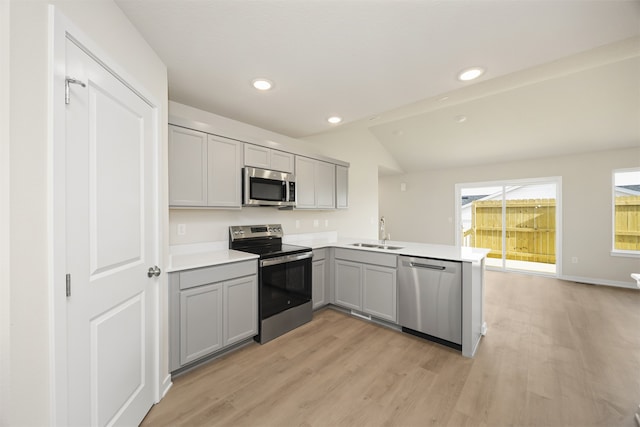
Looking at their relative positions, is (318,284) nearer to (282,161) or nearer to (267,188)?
(267,188)

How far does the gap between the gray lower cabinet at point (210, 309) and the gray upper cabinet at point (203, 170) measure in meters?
0.69

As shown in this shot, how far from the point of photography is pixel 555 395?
1802 millimetres

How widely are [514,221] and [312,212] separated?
4615 millimetres

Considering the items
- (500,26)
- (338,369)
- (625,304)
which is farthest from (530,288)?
(500,26)

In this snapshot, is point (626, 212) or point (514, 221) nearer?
point (626, 212)

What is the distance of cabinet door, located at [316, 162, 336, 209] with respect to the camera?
12.0ft

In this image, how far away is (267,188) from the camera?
9.52ft

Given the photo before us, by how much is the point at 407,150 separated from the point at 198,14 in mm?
5170

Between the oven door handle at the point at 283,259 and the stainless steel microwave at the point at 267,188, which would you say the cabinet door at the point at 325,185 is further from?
the oven door handle at the point at 283,259

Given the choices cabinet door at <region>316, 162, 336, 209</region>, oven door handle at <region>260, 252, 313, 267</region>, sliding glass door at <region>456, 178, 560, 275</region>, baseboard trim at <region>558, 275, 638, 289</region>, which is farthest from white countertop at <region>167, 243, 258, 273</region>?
baseboard trim at <region>558, 275, 638, 289</region>

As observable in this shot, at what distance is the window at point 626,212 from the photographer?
4309 millimetres

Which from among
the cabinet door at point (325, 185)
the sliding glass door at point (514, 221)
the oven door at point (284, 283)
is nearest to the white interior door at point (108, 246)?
the oven door at point (284, 283)

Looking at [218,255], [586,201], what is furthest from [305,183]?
[586,201]

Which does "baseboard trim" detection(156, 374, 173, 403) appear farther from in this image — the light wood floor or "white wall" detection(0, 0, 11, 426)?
"white wall" detection(0, 0, 11, 426)
